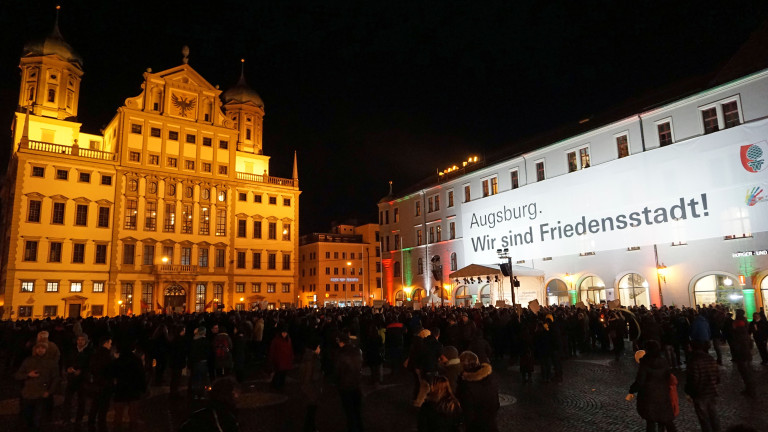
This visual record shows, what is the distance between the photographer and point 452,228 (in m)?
46.9

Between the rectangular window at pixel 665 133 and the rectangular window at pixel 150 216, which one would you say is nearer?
the rectangular window at pixel 665 133

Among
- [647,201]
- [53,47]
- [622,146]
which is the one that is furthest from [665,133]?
[53,47]

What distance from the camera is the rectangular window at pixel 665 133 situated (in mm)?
30769

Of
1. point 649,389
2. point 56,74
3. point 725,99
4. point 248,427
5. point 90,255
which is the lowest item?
point 248,427

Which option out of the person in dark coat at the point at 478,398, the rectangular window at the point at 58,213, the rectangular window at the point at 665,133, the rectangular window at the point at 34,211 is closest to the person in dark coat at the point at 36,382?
the person in dark coat at the point at 478,398

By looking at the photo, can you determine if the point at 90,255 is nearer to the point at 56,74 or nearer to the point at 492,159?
the point at 56,74

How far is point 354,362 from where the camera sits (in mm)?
7934

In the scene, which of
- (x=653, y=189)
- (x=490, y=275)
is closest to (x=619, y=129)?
(x=653, y=189)

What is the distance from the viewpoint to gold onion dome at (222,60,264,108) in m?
59.6

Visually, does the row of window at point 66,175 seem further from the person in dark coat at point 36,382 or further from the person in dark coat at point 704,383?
the person in dark coat at point 704,383

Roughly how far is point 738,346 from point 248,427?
32.7 ft

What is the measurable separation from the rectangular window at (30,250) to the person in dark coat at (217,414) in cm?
4492

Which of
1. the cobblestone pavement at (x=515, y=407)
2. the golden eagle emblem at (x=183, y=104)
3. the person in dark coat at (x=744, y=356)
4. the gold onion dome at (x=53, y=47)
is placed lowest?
the cobblestone pavement at (x=515, y=407)

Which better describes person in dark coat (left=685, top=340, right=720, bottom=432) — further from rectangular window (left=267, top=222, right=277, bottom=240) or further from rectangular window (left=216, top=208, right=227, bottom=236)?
rectangular window (left=267, top=222, right=277, bottom=240)
